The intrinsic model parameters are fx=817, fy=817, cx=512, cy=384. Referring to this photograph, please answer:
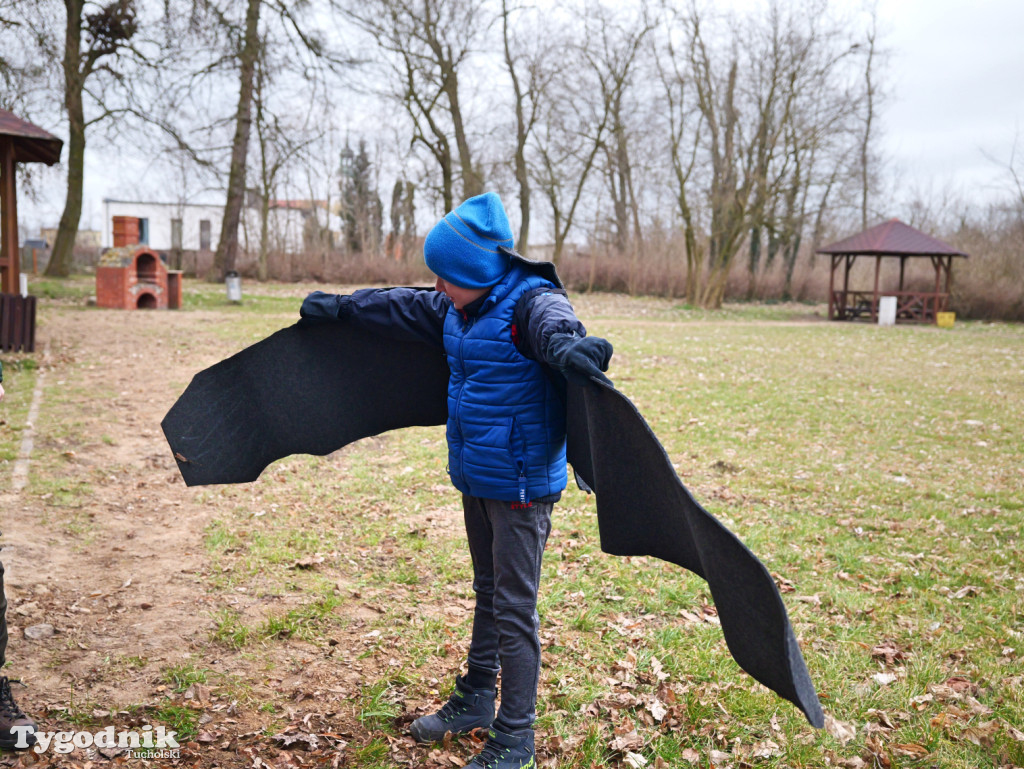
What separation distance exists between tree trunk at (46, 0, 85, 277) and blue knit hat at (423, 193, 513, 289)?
24.4 meters

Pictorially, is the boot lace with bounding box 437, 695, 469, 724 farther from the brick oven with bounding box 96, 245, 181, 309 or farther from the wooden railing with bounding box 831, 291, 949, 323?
the wooden railing with bounding box 831, 291, 949, 323

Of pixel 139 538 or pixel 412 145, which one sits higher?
pixel 412 145

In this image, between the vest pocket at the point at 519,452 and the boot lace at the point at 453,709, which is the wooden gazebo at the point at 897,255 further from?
the vest pocket at the point at 519,452

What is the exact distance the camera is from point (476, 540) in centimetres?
331

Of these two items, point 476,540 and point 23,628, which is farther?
point 23,628

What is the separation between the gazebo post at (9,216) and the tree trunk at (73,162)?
10.6 metres

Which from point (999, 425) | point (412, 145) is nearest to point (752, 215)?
point (412, 145)

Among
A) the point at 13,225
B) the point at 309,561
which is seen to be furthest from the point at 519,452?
the point at 13,225

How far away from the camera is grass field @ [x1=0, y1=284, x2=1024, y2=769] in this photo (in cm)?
361

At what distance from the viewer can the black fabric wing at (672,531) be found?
241 centimetres

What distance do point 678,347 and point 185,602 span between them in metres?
15.1

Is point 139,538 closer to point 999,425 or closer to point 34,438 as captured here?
point 34,438

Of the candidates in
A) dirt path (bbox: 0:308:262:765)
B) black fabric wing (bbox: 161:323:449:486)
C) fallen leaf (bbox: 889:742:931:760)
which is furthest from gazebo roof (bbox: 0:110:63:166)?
fallen leaf (bbox: 889:742:931:760)

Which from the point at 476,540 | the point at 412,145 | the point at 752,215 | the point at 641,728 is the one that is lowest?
the point at 641,728
